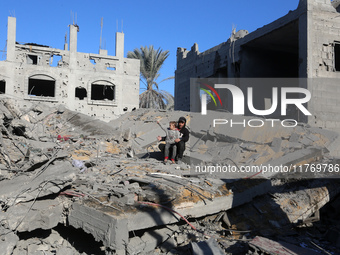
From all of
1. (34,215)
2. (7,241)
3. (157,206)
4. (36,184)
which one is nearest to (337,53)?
(157,206)

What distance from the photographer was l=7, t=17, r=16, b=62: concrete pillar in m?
21.2

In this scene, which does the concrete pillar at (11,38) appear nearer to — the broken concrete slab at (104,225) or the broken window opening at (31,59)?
the broken window opening at (31,59)

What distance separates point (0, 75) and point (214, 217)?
66.9 ft

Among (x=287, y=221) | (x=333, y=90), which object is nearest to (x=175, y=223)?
(x=287, y=221)

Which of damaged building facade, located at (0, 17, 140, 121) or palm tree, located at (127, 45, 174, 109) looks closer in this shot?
damaged building facade, located at (0, 17, 140, 121)

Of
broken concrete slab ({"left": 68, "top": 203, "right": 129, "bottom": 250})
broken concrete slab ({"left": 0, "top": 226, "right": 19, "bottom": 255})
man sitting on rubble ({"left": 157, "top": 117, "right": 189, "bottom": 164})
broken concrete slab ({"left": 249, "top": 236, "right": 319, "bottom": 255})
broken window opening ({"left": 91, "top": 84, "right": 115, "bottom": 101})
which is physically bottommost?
broken concrete slab ({"left": 249, "top": 236, "right": 319, "bottom": 255})

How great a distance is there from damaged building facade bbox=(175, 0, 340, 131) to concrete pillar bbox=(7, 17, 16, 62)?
12.7 metres

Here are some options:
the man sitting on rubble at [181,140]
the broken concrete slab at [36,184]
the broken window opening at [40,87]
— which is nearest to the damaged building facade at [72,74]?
the broken window opening at [40,87]

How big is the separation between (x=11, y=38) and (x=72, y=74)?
15.6 feet

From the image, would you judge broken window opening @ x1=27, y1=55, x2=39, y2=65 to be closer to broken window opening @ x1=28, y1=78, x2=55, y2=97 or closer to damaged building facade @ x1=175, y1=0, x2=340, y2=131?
broken window opening @ x1=28, y1=78, x2=55, y2=97

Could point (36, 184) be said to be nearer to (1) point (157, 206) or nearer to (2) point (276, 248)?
(1) point (157, 206)

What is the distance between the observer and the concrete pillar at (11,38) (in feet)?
69.6

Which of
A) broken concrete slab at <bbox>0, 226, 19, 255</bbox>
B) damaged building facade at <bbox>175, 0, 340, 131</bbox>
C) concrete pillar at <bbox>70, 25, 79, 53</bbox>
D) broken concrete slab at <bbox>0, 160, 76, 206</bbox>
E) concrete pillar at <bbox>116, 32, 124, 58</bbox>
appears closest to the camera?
broken concrete slab at <bbox>0, 226, 19, 255</bbox>

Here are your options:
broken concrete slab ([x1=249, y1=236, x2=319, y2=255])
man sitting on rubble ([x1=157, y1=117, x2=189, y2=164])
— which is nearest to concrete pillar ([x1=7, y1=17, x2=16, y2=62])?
man sitting on rubble ([x1=157, y1=117, x2=189, y2=164])
